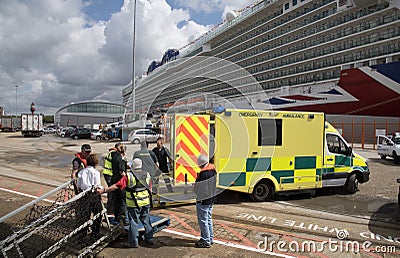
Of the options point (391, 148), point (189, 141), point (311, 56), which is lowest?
point (391, 148)

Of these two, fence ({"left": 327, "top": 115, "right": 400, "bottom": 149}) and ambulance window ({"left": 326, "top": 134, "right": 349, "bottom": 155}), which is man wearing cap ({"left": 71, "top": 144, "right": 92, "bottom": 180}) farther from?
fence ({"left": 327, "top": 115, "right": 400, "bottom": 149})

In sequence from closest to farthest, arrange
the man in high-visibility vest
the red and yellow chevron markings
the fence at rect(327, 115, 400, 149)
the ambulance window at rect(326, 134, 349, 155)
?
the man in high-visibility vest → the red and yellow chevron markings → the ambulance window at rect(326, 134, 349, 155) → the fence at rect(327, 115, 400, 149)

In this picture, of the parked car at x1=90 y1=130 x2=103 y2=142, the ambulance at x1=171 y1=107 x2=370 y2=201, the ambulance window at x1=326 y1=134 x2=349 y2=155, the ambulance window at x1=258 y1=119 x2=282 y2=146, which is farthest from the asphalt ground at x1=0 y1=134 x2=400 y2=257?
the parked car at x1=90 y1=130 x2=103 y2=142

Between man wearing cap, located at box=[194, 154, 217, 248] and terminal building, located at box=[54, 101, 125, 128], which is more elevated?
terminal building, located at box=[54, 101, 125, 128]

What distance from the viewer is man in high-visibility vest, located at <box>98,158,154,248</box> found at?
4414mm

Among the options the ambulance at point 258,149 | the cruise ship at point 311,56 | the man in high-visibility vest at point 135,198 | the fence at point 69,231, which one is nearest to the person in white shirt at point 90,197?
the fence at point 69,231

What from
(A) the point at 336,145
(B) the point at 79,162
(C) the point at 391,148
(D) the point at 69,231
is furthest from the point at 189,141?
(C) the point at 391,148

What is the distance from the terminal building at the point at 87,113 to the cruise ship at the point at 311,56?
44.4m

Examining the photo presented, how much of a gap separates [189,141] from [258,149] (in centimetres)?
157

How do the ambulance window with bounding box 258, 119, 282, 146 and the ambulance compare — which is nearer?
the ambulance

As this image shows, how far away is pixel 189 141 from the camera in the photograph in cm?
669

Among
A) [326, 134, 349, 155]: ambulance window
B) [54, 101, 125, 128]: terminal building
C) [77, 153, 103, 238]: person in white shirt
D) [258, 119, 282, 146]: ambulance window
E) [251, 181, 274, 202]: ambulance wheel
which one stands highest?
[54, 101, 125, 128]: terminal building

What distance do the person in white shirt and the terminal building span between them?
268 ft

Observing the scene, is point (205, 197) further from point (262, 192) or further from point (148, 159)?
point (262, 192)
